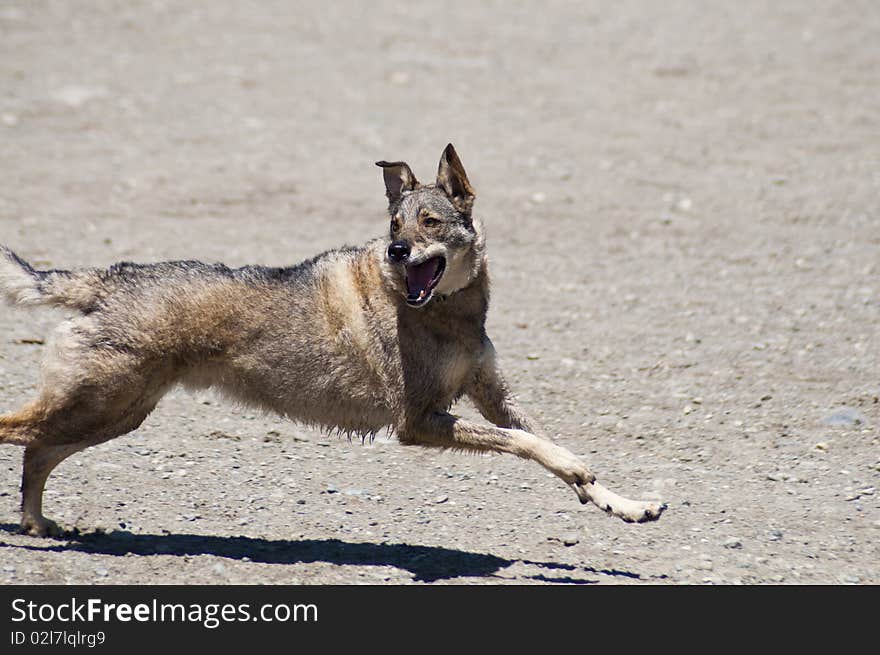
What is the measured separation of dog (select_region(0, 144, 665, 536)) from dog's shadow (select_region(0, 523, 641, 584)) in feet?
1.11

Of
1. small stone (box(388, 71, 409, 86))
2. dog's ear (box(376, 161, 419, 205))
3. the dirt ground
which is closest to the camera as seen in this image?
the dirt ground

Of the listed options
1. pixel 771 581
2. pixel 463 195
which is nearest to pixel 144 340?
pixel 463 195

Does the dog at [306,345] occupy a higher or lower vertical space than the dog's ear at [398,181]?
lower

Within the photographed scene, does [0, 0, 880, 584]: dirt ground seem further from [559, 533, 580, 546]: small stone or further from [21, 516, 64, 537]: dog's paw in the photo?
[21, 516, 64, 537]: dog's paw

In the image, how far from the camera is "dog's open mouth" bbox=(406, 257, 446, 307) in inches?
283

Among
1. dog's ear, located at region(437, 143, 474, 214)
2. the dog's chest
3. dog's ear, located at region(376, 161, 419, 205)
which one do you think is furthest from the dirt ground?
dog's ear, located at region(437, 143, 474, 214)

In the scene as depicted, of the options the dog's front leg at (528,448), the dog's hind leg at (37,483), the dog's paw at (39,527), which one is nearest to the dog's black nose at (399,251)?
the dog's front leg at (528,448)

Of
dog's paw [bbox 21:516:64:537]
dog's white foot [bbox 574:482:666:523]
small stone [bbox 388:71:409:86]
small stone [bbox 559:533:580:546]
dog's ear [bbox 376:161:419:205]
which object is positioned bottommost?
dog's paw [bbox 21:516:64:537]

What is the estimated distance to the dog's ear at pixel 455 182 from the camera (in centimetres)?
754

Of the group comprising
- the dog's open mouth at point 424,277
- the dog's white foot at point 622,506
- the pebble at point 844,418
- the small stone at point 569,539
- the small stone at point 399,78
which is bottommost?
the small stone at point 569,539

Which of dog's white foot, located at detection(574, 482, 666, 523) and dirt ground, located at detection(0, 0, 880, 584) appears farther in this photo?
dirt ground, located at detection(0, 0, 880, 584)

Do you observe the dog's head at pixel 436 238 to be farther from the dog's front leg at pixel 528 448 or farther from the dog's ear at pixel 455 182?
the dog's front leg at pixel 528 448

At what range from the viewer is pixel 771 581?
6.88m
